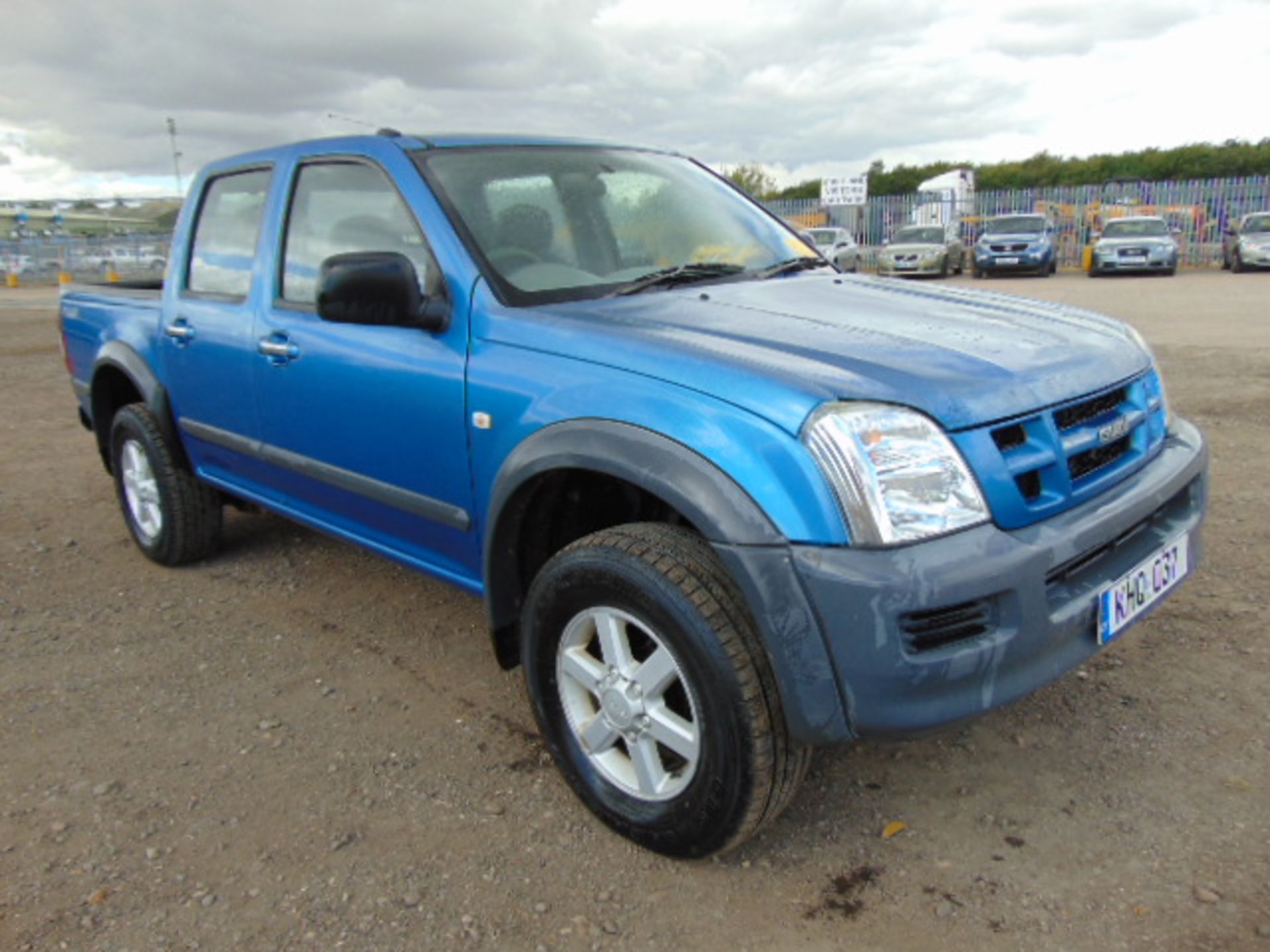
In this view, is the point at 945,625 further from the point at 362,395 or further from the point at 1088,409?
the point at 362,395

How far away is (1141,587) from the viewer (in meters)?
2.31

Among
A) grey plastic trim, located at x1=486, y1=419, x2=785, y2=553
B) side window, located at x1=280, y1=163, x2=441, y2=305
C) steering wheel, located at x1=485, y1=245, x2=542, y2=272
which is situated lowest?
grey plastic trim, located at x1=486, y1=419, x2=785, y2=553

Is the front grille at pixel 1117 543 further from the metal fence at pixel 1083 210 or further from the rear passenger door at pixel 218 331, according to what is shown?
the metal fence at pixel 1083 210

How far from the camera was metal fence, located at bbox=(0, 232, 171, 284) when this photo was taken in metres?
30.8

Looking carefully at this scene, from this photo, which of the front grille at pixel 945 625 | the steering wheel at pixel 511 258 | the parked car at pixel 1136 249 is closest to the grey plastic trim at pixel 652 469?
the front grille at pixel 945 625

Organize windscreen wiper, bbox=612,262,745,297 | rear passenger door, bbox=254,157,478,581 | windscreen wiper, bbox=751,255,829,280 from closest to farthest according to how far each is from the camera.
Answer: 1. rear passenger door, bbox=254,157,478,581
2. windscreen wiper, bbox=612,262,745,297
3. windscreen wiper, bbox=751,255,829,280

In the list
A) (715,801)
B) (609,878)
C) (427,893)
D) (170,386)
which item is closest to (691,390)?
(715,801)

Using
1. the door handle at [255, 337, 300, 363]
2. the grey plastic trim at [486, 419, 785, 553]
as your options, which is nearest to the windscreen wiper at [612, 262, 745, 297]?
the grey plastic trim at [486, 419, 785, 553]

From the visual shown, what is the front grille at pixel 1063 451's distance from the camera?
204 centimetres

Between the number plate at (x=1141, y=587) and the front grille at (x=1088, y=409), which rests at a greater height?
the front grille at (x=1088, y=409)

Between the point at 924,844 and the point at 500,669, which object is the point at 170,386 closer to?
the point at 500,669

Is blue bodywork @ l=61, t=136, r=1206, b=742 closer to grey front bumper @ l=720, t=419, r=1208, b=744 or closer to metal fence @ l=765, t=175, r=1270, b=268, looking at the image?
grey front bumper @ l=720, t=419, r=1208, b=744

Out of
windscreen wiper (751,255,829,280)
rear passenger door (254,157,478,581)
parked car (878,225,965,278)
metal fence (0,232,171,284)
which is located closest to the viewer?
rear passenger door (254,157,478,581)

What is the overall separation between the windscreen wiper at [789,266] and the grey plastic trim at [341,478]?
1188 mm
